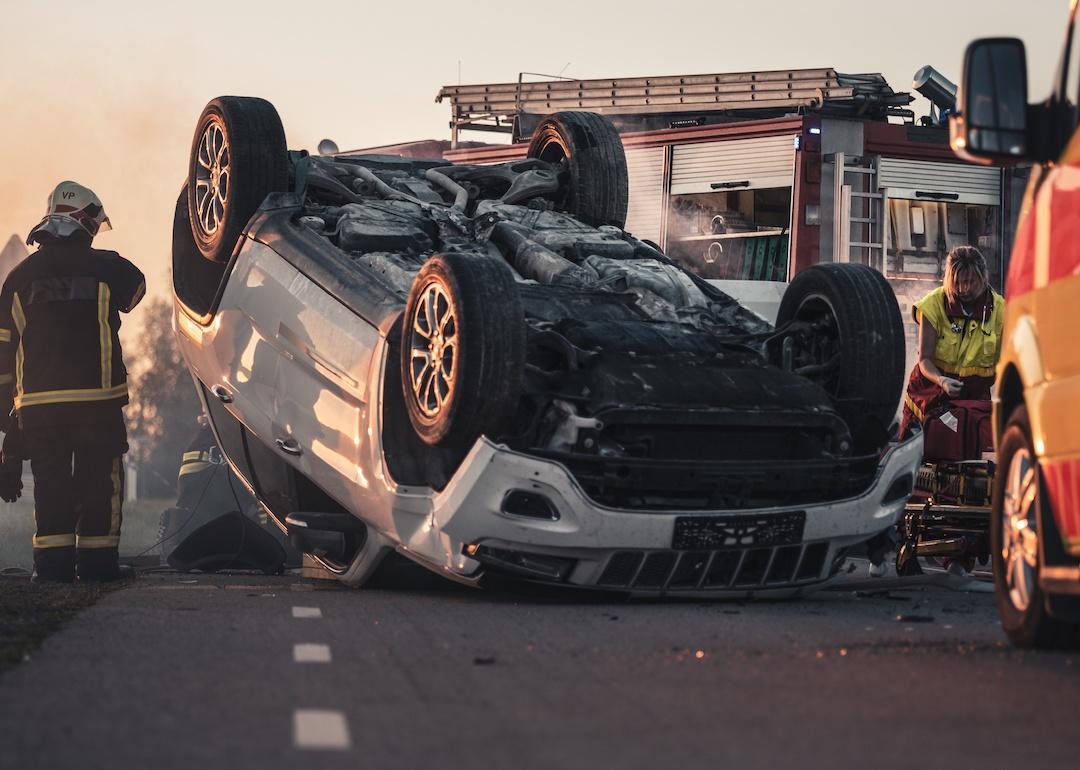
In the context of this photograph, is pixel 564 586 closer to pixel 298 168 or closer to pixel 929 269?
pixel 298 168

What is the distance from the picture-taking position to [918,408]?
9.02 m

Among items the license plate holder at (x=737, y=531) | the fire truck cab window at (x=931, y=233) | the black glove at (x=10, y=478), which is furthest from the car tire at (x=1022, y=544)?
the fire truck cab window at (x=931, y=233)

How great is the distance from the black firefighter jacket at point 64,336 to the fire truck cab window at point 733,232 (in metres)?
12.7

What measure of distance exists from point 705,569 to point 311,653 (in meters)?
2.28

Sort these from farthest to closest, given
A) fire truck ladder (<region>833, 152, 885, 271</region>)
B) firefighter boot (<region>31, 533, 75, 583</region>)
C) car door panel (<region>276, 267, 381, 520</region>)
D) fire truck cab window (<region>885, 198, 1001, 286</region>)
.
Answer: fire truck cab window (<region>885, 198, 1001, 286</region>)
fire truck ladder (<region>833, 152, 885, 271</region>)
firefighter boot (<region>31, 533, 75, 583</region>)
car door panel (<region>276, 267, 381, 520</region>)

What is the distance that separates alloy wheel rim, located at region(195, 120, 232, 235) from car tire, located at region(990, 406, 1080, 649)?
4.59m

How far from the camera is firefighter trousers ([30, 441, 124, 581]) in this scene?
9.19 meters

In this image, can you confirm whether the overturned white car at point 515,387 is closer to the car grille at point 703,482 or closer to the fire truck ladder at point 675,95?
the car grille at point 703,482

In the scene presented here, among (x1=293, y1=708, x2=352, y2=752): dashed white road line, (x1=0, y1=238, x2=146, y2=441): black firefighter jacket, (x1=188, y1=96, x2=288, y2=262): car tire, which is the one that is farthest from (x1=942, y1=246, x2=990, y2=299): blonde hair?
(x1=293, y1=708, x2=352, y2=752): dashed white road line

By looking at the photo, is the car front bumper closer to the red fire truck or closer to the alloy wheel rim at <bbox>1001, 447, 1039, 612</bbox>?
the alloy wheel rim at <bbox>1001, 447, 1039, 612</bbox>

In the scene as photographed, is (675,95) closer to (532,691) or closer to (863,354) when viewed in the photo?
(863,354)

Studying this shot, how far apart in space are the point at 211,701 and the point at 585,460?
9.29 feet

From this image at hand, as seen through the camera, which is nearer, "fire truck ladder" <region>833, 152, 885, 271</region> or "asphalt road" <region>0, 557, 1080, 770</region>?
"asphalt road" <region>0, 557, 1080, 770</region>

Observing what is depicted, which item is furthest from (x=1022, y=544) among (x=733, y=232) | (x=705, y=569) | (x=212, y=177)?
(x=733, y=232)
